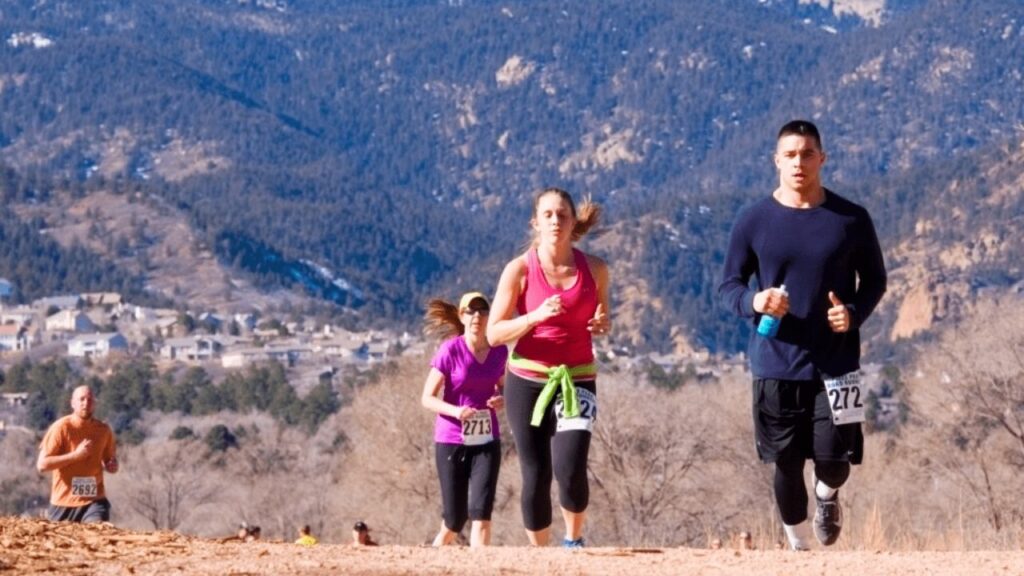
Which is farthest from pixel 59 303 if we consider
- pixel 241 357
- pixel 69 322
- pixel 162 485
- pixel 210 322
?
pixel 162 485

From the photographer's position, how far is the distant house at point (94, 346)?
120125 millimetres

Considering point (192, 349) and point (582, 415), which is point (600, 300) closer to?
point (582, 415)

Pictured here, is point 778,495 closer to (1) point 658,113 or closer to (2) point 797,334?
(2) point 797,334

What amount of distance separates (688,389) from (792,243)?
53.2 metres

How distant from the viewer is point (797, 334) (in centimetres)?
857

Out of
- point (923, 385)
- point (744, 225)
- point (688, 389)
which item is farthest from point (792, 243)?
point (688, 389)

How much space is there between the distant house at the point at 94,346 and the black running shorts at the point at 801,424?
112 m

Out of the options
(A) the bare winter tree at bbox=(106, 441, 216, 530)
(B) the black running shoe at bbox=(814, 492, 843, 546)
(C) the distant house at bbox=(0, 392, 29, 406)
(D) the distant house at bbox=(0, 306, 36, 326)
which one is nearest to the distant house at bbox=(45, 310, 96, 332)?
(D) the distant house at bbox=(0, 306, 36, 326)

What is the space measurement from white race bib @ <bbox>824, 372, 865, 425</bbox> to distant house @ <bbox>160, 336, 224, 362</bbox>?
11032 centimetres

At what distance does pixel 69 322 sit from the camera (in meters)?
129

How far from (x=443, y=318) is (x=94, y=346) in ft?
370

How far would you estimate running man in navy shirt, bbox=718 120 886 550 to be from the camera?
8562mm

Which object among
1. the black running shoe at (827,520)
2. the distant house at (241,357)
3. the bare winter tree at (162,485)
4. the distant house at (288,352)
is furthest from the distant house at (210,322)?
the black running shoe at (827,520)

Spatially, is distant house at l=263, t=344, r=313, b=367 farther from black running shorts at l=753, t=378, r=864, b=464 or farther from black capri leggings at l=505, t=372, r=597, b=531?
black running shorts at l=753, t=378, r=864, b=464
